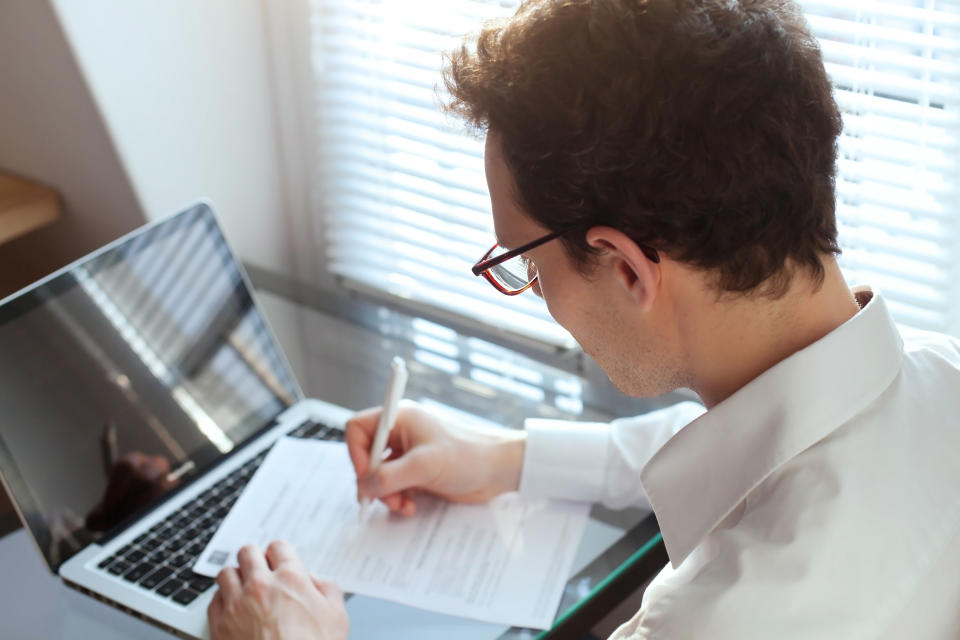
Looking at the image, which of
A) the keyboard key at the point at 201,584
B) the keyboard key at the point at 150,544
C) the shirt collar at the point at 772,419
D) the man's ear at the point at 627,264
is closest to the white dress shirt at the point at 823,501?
the shirt collar at the point at 772,419

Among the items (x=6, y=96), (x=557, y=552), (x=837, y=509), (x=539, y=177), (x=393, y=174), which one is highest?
(x=539, y=177)

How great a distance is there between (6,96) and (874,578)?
1.38m

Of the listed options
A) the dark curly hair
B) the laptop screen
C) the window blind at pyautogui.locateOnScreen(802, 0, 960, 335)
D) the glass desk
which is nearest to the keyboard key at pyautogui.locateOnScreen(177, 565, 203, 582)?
the laptop screen

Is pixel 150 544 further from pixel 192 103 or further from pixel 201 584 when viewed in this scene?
pixel 192 103

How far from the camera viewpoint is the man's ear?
89 centimetres

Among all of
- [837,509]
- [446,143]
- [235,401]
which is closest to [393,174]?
[446,143]

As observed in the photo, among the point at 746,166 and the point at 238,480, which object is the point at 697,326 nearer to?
the point at 746,166

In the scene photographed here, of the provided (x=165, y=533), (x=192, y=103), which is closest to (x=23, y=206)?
(x=192, y=103)

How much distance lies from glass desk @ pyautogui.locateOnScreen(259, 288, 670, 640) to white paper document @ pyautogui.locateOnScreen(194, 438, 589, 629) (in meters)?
0.06

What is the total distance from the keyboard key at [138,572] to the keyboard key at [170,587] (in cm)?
4

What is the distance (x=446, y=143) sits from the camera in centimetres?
170

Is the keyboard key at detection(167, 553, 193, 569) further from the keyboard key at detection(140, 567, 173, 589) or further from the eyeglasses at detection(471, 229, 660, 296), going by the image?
the eyeglasses at detection(471, 229, 660, 296)

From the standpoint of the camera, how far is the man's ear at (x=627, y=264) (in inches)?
35.0

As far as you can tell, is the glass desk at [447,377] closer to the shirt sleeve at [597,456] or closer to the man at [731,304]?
the shirt sleeve at [597,456]
